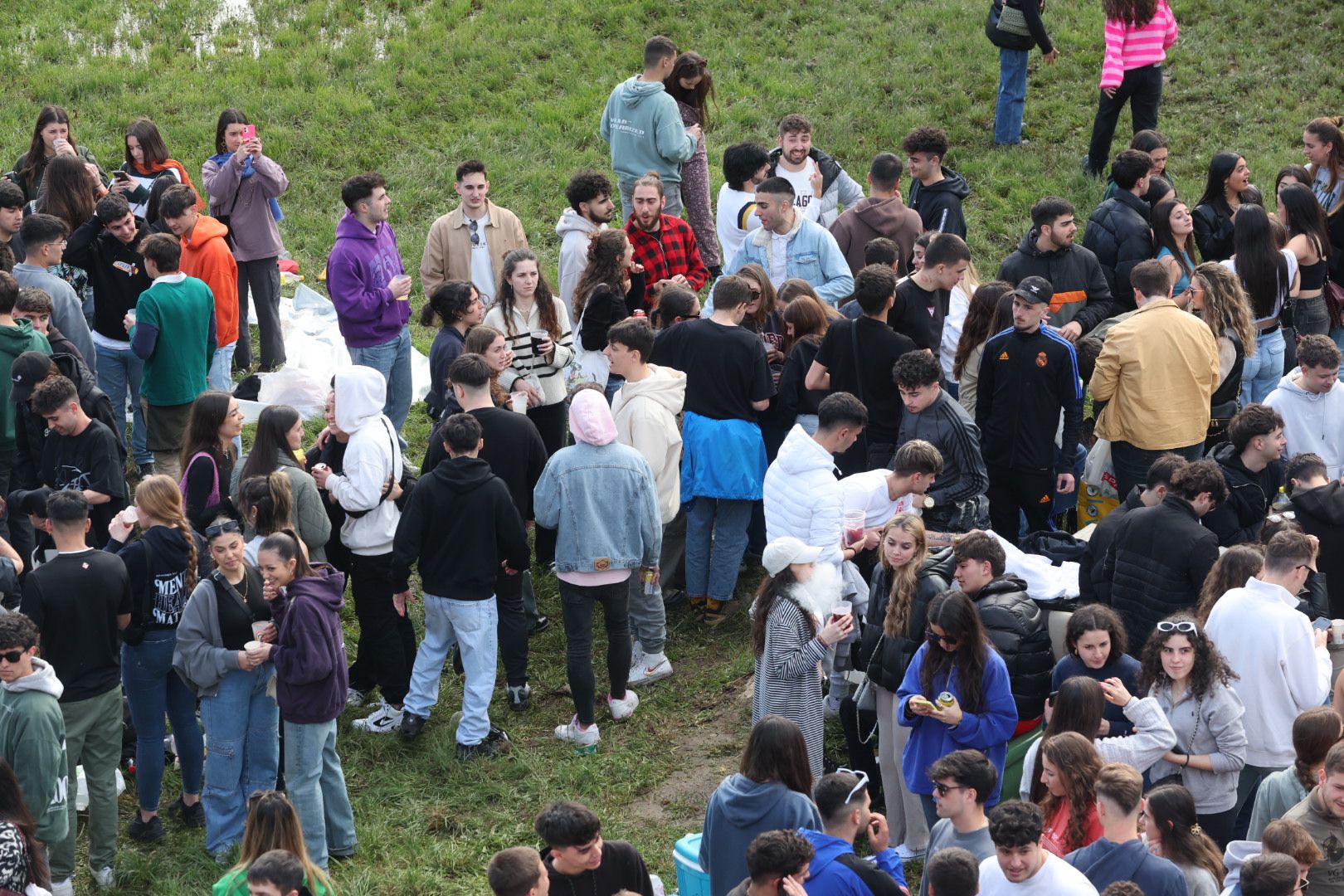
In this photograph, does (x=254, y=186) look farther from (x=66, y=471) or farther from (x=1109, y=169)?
(x=1109, y=169)

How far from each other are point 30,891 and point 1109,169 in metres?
11.3

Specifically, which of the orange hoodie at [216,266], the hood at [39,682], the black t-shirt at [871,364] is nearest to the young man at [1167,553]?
the black t-shirt at [871,364]

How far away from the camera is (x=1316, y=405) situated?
334 inches

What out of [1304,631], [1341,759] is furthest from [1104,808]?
[1304,631]

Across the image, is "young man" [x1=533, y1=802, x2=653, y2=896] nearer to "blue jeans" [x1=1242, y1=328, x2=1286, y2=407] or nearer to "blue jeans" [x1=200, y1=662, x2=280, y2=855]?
"blue jeans" [x1=200, y1=662, x2=280, y2=855]

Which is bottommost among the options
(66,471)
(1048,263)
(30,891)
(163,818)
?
(163,818)

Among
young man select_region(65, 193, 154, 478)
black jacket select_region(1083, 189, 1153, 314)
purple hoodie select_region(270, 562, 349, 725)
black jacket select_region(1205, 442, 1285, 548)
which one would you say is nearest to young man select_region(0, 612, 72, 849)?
purple hoodie select_region(270, 562, 349, 725)

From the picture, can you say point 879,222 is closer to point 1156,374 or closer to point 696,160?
point 696,160

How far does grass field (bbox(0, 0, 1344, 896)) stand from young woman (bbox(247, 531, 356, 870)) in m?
5.73

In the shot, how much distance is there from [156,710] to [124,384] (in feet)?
11.4

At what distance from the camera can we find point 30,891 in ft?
18.8

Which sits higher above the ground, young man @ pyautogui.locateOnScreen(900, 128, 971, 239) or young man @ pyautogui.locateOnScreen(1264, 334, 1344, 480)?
young man @ pyautogui.locateOnScreen(900, 128, 971, 239)

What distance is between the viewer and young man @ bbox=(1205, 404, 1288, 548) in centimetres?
766

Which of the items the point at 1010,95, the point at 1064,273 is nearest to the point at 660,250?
the point at 1064,273
